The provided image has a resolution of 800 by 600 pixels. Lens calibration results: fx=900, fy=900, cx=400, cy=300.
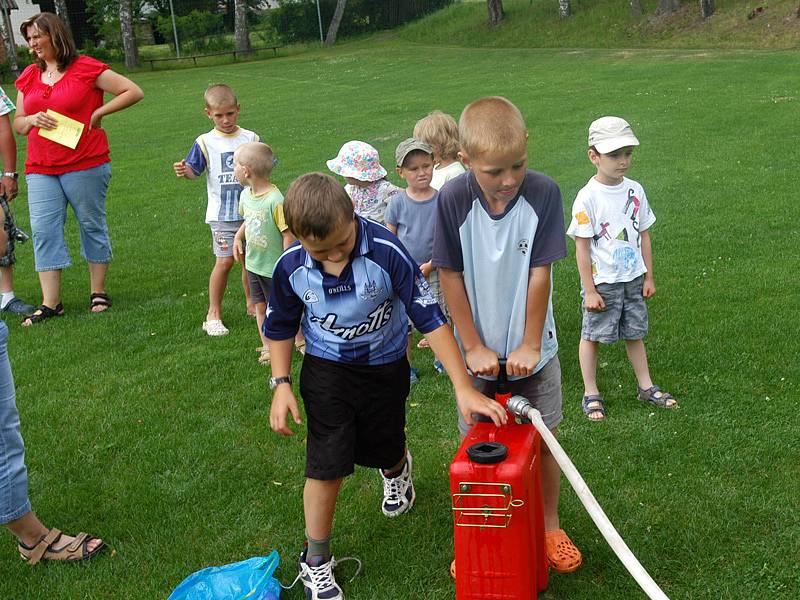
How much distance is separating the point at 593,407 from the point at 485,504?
208 centimetres

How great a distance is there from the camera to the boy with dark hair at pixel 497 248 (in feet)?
10.00

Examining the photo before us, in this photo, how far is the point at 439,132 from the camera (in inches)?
210

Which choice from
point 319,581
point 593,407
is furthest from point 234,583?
point 593,407

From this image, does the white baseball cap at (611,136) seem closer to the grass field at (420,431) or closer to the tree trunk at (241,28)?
the grass field at (420,431)

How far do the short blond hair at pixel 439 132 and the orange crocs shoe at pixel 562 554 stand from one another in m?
2.57

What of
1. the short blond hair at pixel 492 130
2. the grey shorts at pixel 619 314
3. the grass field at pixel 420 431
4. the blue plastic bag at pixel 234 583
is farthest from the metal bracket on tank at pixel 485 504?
the grey shorts at pixel 619 314

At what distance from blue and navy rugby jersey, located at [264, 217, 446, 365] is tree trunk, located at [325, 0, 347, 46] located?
44110 mm

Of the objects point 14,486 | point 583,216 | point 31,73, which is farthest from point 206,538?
point 31,73

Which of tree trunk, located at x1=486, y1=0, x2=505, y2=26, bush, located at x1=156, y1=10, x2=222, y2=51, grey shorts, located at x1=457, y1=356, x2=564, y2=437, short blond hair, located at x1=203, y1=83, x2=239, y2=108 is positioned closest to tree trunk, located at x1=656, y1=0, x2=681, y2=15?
tree trunk, located at x1=486, y1=0, x2=505, y2=26

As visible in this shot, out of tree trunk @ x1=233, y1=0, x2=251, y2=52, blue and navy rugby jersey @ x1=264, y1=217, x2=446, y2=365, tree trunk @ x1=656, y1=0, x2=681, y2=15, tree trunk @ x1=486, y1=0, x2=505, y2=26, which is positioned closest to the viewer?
blue and navy rugby jersey @ x1=264, y1=217, x2=446, y2=365

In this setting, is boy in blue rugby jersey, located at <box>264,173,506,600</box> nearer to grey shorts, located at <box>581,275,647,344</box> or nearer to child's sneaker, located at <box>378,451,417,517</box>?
child's sneaker, located at <box>378,451,417,517</box>

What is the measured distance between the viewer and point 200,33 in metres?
45.9

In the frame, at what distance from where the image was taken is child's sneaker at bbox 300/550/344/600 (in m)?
A: 3.45

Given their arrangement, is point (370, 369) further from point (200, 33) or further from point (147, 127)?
point (200, 33)
